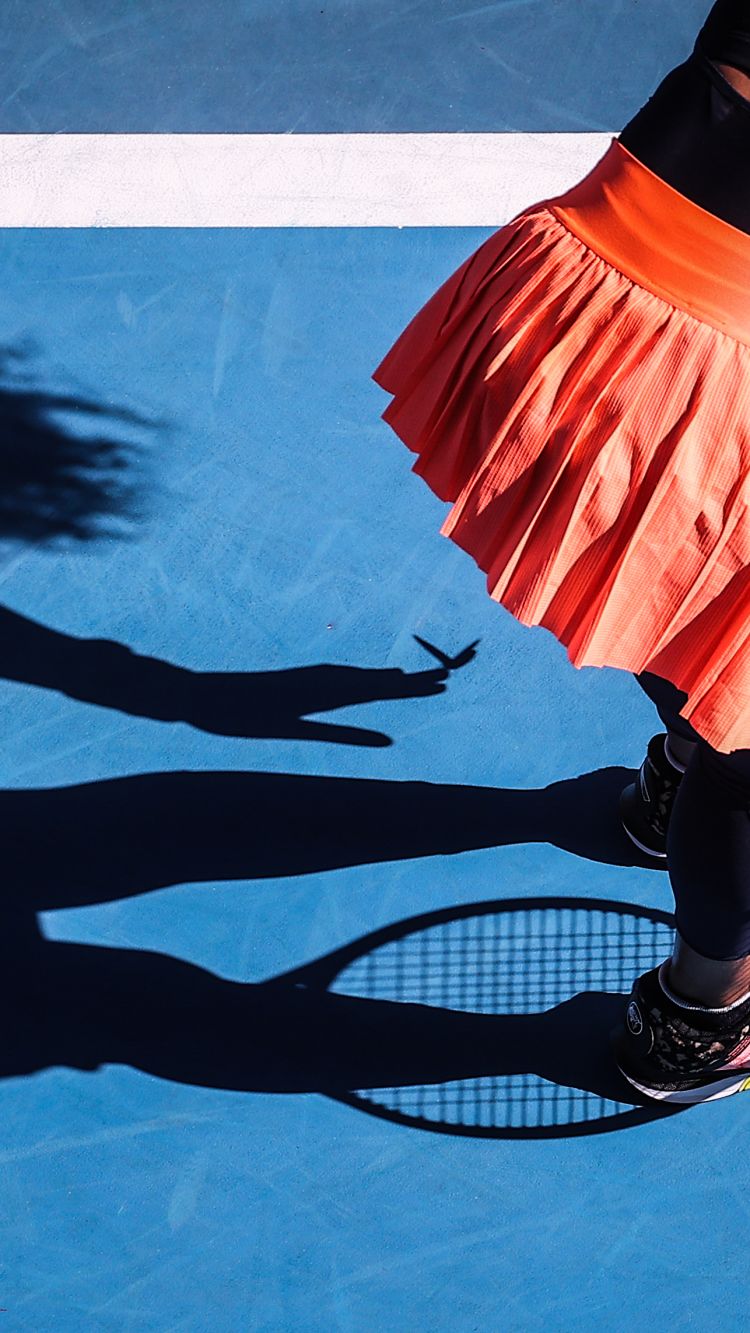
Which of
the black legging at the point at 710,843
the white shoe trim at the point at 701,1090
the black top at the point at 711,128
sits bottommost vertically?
the white shoe trim at the point at 701,1090

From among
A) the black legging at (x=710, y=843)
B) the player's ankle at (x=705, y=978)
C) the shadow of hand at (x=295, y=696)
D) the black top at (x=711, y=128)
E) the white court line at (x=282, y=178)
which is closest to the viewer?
the black top at (x=711, y=128)

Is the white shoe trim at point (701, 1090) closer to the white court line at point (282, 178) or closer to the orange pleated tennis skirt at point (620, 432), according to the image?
the orange pleated tennis skirt at point (620, 432)

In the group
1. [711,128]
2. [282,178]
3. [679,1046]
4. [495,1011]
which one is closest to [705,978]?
[679,1046]

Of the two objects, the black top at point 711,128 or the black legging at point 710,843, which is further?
the black legging at point 710,843

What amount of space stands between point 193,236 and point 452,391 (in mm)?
3385

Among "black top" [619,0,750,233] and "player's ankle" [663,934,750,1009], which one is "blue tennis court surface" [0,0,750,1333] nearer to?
"player's ankle" [663,934,750,1009]

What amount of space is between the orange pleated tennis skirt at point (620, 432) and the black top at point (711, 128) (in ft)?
0.08

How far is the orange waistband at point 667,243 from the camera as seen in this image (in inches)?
74.3

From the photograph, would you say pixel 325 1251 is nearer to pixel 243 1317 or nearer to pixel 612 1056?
pixel 243 1317

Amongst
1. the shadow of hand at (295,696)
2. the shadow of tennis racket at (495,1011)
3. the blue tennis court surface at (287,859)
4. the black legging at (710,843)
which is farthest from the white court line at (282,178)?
the black legging at (710,843)

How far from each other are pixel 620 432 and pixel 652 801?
2101 mm

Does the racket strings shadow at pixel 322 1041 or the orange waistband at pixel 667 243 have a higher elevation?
the orange waistband at pixel 667 243

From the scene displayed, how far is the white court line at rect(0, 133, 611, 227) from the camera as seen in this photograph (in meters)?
5.30

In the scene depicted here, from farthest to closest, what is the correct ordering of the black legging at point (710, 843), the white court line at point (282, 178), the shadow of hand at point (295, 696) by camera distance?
the white court line at point (282, 178) < the shadow of hand at point (295, 696) < the black legging at point (710, 843)
